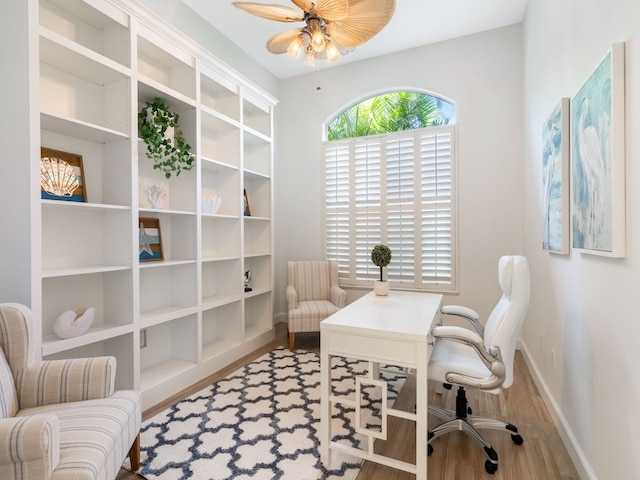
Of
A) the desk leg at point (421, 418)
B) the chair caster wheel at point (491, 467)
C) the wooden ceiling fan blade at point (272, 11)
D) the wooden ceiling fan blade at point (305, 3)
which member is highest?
the wooden ceiling fan blade at point (272, 11)

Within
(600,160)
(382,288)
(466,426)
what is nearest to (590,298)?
(600,160)

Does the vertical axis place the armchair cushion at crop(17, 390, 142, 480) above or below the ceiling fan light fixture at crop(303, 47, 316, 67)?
below

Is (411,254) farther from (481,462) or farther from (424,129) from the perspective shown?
(481,462)

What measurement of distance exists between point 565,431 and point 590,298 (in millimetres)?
872

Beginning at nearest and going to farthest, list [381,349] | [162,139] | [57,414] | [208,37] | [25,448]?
1. [25,448]
2. [57,414]
3. [381,349]
4. [162,139]
5. [208,37]

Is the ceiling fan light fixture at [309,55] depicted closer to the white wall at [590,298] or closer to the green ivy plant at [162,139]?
the green ivy plant at [162,139]

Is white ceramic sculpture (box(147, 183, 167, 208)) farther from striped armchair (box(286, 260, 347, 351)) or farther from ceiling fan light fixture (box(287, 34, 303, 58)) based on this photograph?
striped armchair (box(286, 260, 347, 351))

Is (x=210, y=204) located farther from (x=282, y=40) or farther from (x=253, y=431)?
(x=253, y=431)

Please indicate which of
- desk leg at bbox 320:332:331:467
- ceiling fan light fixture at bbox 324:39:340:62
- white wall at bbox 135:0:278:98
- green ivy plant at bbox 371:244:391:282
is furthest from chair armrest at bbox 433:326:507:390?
white wall at bbox 135:0:278:98

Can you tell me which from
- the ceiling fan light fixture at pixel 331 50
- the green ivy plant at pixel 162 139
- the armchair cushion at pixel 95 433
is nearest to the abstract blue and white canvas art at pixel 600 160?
the ceiling fan light fixture at pixel 331 50

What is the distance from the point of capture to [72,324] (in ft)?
6.60

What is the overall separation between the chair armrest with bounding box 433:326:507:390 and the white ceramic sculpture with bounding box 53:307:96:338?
2082 millimetres

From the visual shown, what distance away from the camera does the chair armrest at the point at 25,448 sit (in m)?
1.06

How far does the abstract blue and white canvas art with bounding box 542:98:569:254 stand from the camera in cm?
197
